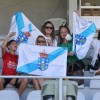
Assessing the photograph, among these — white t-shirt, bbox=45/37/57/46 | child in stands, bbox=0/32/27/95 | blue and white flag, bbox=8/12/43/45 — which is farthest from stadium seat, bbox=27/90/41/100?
blue and white flag, bbox=8/12/43/45

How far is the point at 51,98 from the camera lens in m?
4.55

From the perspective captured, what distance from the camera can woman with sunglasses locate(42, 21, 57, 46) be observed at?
7848 mm

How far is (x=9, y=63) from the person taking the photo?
7.52 m

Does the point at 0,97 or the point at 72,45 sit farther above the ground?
→ the point at 72,45

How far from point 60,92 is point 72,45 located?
2.81 metres

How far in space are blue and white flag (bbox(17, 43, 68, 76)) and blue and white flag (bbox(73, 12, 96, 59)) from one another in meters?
0.39

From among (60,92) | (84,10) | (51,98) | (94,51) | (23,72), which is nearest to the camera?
(51,98)

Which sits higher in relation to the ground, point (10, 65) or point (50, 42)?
point (50, 42)

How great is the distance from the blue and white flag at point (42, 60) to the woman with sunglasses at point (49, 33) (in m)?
0.35

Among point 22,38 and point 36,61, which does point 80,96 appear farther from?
point 22,38

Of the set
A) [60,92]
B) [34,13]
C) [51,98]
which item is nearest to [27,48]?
[60,92]

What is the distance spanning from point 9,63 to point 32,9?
4.25 metres

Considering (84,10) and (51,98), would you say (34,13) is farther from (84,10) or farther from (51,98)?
(51,98)

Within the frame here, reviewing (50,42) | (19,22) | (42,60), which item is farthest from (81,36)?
(19,22)
